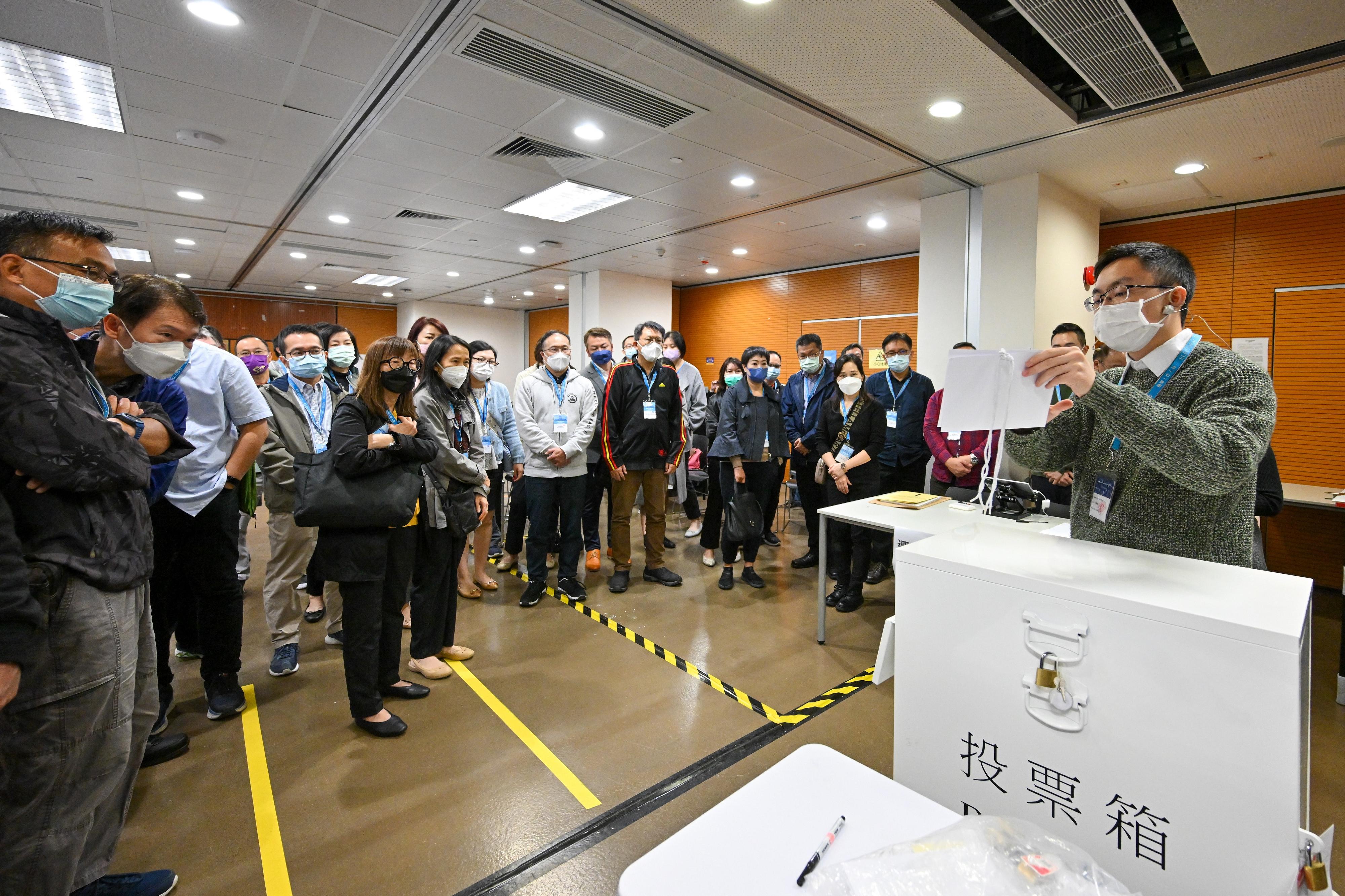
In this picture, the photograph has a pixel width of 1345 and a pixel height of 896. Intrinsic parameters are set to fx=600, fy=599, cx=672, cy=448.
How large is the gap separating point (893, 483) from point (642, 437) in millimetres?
1928

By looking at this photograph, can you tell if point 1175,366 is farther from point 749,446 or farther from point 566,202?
point 566,202

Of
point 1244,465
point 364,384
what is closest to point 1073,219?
point 1244,465

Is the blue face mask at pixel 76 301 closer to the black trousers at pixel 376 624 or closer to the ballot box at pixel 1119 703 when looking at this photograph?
the black trousers at pixel 376 624

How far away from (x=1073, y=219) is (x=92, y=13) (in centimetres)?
632

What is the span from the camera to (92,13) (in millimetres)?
2688

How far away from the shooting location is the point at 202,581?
2375 millimetres

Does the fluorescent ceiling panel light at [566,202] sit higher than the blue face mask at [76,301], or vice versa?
the fluorescent ceiling panel light at [566,202]

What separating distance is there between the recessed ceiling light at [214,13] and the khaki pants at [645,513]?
3015 millimetres

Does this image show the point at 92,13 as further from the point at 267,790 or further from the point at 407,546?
the point at 267,790

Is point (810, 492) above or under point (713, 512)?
above

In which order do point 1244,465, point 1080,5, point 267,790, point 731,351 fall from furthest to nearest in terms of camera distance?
point 731,351
point 1080,5
point 267,790
point 1244,465

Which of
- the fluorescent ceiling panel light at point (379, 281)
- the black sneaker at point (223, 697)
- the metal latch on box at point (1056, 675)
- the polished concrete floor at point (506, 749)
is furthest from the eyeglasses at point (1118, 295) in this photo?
the fluorescent ceiling panel light at point (379, 281)

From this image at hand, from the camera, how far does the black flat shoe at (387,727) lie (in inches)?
94.5

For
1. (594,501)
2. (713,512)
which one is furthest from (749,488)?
(594,501)
